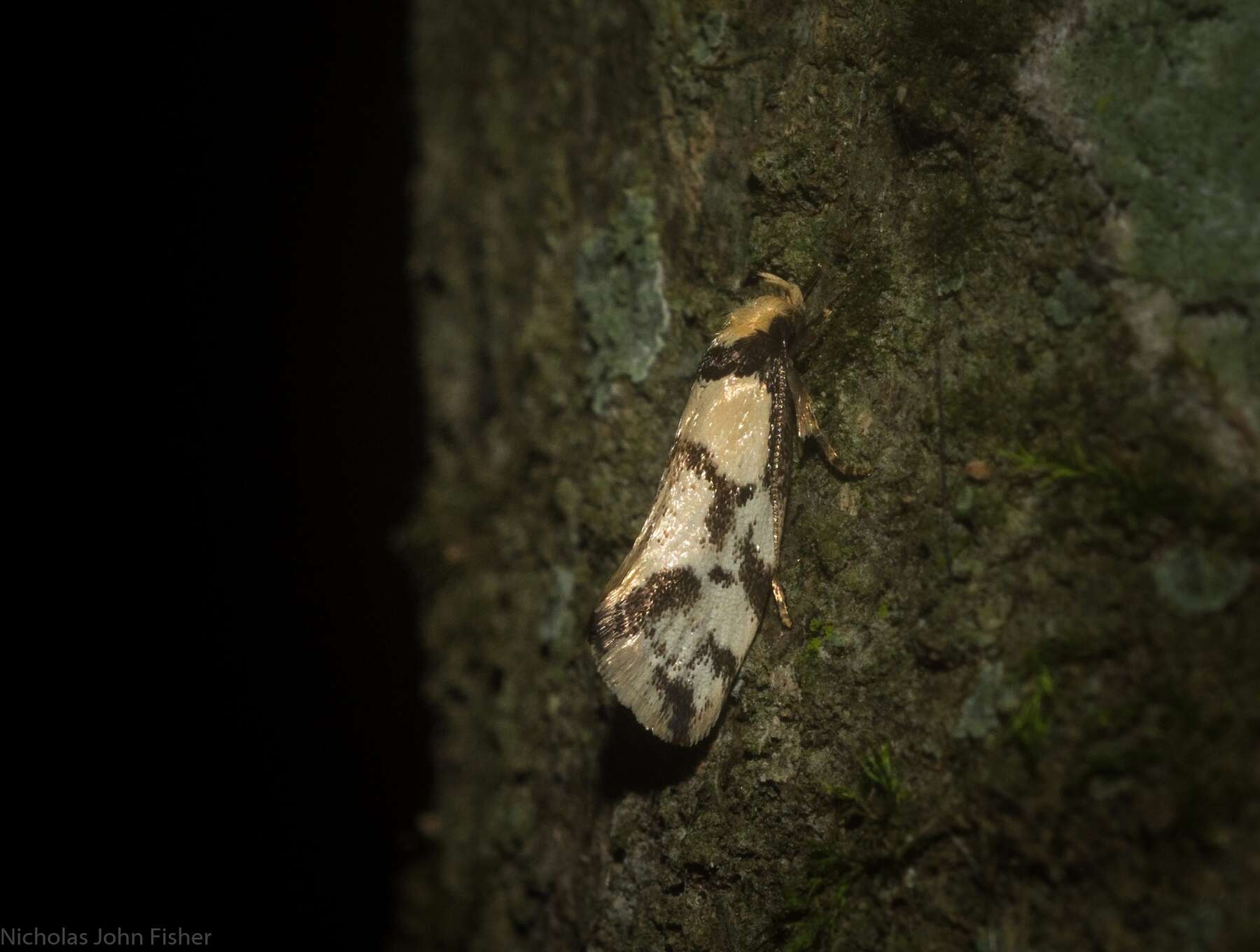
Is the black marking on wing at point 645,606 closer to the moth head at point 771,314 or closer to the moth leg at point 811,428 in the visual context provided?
the moth leg at point 811,428

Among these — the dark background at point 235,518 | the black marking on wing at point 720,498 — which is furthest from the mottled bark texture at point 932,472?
the dark background at point 235,518

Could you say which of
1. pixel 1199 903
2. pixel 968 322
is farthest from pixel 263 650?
pixel 1199 903

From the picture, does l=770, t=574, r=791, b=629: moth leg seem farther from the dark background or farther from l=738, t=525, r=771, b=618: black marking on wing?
the dark background

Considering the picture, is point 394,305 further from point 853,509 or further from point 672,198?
point 853,509

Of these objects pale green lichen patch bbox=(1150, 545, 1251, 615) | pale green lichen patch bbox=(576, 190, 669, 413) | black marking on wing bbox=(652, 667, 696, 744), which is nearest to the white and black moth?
black marking on wing bbox=(652, 667, 696, 744)

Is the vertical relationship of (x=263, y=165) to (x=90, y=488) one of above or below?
above

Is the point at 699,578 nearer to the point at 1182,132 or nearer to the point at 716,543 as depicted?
the point at 716,543
